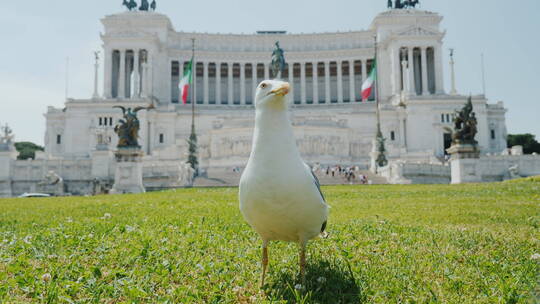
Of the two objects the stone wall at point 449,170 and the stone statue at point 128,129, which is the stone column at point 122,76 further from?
the stone wall at point 449,170

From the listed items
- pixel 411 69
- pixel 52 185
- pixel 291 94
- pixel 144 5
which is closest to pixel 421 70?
pixel 411 69

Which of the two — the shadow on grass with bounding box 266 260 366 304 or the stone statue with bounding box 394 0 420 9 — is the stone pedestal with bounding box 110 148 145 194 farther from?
the stone statue with bounding box 394 0 420 9

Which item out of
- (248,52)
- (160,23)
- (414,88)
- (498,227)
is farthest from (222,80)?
(498,227)

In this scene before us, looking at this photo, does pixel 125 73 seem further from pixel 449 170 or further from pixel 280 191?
pixel 280 191

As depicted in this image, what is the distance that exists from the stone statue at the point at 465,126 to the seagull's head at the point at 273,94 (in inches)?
1128

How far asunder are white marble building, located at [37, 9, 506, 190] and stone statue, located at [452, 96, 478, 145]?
2380cm

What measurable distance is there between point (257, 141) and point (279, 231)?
2.89 feet

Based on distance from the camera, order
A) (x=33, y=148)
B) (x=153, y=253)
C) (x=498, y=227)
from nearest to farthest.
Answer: (x=153, y=253), (x=498, y=227), (x=33, y=148)

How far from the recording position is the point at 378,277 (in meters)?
4.51

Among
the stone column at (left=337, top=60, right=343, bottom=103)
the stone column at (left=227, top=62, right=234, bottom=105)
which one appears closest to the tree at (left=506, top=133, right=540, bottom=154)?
the stone column at (left=337, top=60, right=343, bottom=103)

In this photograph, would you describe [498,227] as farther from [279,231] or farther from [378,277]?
[279,231]

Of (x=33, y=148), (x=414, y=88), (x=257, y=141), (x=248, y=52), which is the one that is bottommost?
(x=257, y=141)

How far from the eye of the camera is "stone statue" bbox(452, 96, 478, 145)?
97.5 feet

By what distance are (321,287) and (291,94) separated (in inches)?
2893
